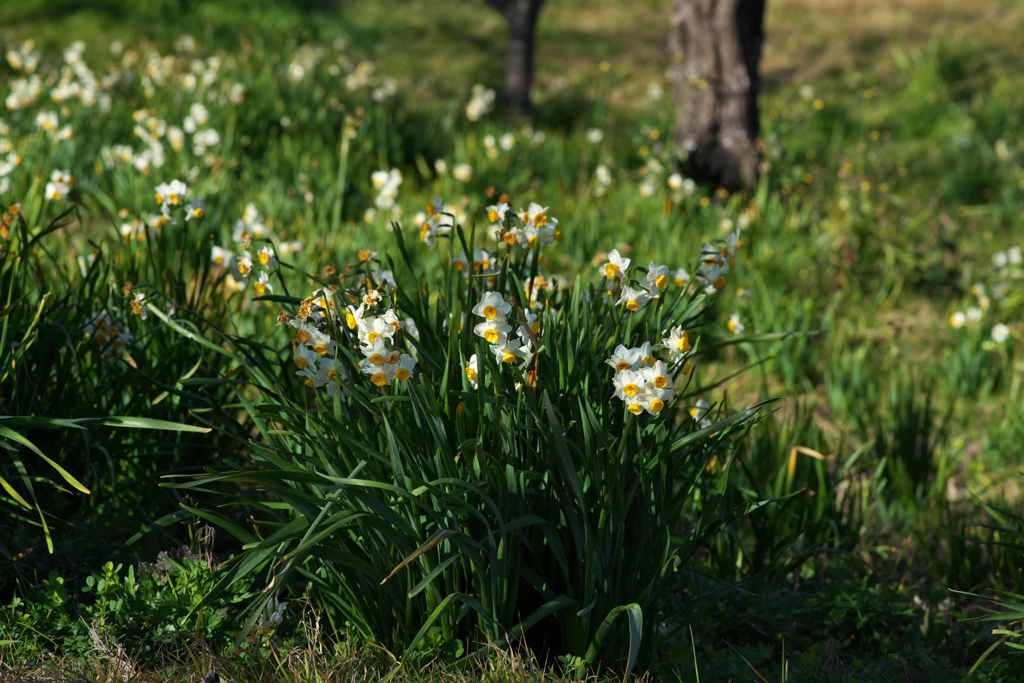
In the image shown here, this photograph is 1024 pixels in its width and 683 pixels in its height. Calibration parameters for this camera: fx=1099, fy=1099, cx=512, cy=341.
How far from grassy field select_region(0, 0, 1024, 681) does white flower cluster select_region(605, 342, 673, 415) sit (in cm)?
5

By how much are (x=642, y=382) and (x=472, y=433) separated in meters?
0.40

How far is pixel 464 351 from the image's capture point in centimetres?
233

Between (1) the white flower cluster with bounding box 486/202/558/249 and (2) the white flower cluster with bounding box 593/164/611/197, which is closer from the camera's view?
(1) the white flower cluster with bounding box 486/202/558/249

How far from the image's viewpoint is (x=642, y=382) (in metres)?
2.10

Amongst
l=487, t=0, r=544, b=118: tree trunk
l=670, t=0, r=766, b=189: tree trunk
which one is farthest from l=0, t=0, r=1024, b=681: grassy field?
l=487, t=0, r=544, b=118: tree trunk

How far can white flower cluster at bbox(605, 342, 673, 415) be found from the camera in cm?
209

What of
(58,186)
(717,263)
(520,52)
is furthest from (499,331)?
(520,52)

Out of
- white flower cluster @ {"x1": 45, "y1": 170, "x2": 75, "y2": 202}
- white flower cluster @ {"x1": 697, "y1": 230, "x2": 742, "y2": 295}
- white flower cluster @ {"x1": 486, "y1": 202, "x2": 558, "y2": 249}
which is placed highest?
white flower cluster @ {"x1": 486, "y1": 202, "x2": 558, "y2": 249}

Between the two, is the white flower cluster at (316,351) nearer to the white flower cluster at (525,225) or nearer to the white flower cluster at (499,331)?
the white flower cluster at (499,331)

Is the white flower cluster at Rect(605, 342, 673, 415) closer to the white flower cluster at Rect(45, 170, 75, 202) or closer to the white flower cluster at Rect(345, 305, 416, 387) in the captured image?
the white flower cluster at Rect(345, 305, 416, 387)

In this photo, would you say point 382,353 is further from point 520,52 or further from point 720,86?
point 520,52

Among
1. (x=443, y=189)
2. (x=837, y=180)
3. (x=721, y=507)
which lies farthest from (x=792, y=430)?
(x=837, y=180)

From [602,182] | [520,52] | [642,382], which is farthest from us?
[520,52]

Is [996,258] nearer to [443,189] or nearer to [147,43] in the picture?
[443,189]
